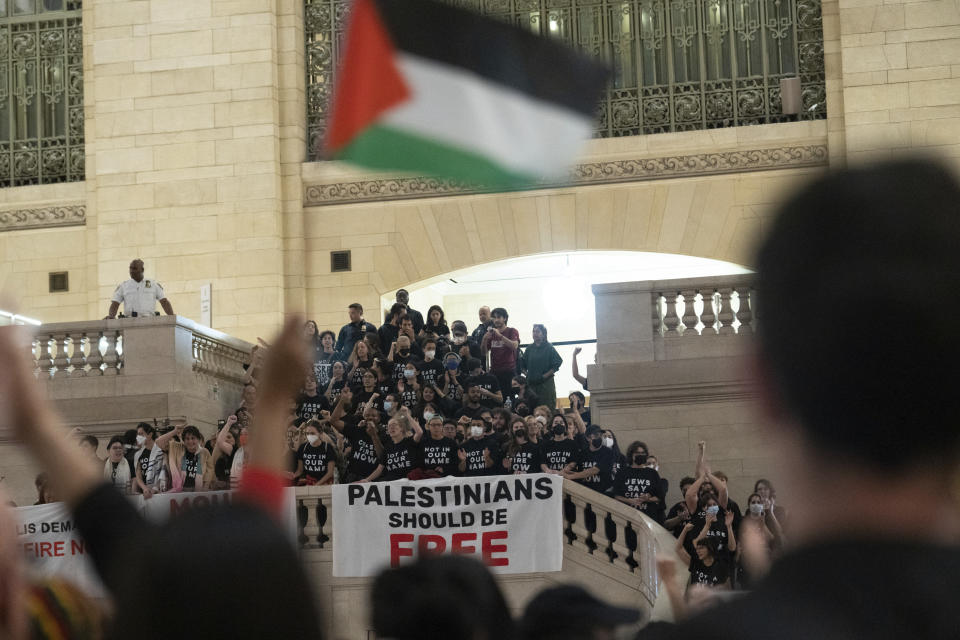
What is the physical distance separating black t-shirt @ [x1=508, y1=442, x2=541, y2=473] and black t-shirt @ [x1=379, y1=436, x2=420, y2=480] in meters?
1.00

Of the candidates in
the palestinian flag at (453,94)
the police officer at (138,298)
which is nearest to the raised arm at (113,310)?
the police officer at (138,298)

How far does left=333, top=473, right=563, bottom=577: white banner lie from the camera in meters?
15.5

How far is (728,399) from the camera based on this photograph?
65.6ft

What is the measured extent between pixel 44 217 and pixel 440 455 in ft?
43.8

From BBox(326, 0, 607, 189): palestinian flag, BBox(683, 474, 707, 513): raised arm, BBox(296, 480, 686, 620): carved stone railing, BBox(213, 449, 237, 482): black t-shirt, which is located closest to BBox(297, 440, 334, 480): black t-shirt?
BBox(296, 480, 686, 620): carved stone railing

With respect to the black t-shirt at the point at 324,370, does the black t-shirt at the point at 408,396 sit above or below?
below

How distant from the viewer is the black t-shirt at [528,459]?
16516 millimetres

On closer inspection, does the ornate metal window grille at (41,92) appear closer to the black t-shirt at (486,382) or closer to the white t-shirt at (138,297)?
the white t-shirt at (138,297)

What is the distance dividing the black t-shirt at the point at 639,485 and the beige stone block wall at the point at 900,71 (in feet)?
31.2

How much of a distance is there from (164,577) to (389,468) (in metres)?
15.1

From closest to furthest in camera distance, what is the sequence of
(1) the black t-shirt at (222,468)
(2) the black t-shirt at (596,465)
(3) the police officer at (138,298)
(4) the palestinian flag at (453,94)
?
(4) the palestinian flag at (453,94)
(2) the black t-shirt at (596,465)
(1) the black t-shirt at (222,468)
(3) the police officer at (138,298)

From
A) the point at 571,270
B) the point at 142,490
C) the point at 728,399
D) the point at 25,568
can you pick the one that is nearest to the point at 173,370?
the point at 142,490

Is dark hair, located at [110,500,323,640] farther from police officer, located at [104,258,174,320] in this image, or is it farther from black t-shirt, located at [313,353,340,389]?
police officer, located at [104,258,174,320]

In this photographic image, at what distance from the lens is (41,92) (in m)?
28.0
